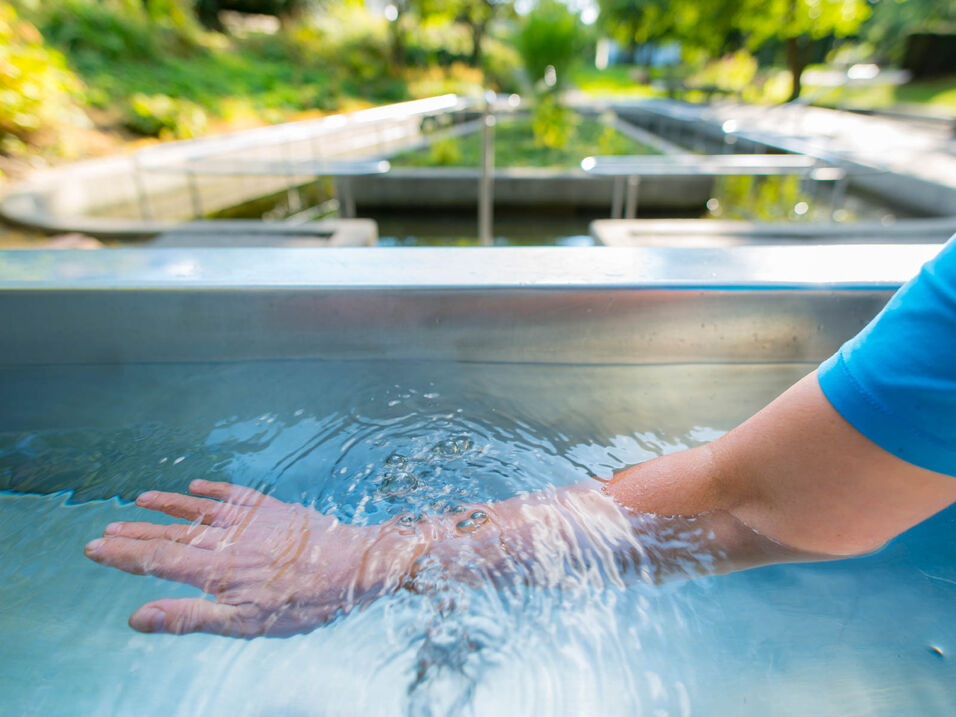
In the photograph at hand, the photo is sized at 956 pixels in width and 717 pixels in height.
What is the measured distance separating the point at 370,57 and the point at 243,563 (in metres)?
18.4

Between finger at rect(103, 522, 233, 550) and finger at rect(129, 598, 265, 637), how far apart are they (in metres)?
0.10

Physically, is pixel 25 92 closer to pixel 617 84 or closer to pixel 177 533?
pixel 177 533

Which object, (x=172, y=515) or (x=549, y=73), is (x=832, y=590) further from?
(x=549, y=73)

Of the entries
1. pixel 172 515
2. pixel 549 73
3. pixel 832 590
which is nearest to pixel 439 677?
pixel 172 515

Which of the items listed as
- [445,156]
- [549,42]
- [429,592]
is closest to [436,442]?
[429,592]

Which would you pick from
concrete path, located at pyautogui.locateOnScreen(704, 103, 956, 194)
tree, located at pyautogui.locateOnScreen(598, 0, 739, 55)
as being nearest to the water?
concrete path, located at pyautogui.locateOnScreen(704, 103, 956, 194)

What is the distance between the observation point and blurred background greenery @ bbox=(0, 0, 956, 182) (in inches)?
281

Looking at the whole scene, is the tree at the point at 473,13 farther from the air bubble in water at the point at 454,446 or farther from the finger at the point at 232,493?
the finger at the point at 232,493

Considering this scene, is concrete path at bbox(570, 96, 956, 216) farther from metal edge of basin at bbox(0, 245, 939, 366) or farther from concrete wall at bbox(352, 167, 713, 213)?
metal edge of basin at bbox(0, 245, 939, 366)

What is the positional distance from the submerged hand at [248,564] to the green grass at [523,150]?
20.7ft

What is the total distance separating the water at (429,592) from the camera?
809mm

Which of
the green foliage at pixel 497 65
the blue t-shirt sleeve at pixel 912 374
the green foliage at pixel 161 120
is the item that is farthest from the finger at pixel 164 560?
the green foliage at pixel 497 65

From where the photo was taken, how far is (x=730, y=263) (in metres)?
1.38

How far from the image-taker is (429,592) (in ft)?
3.04
